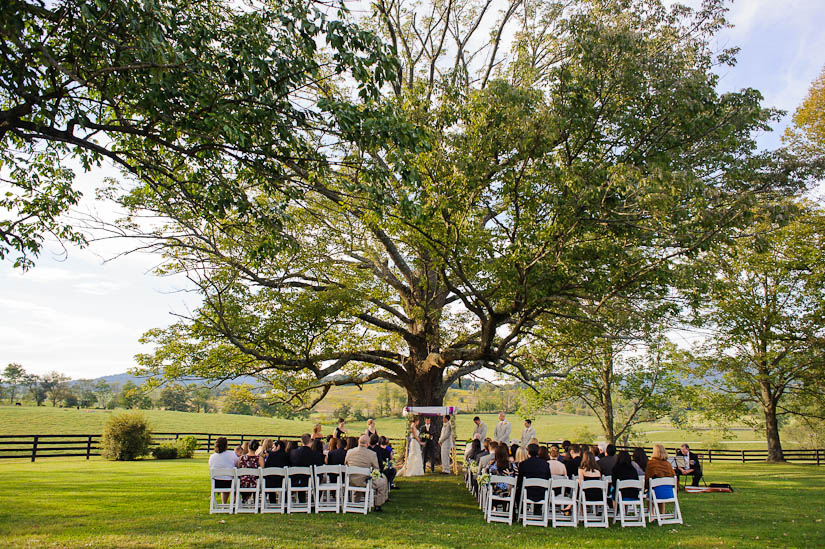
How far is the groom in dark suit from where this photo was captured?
17516 millimetres

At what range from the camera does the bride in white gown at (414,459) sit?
54.4 ft

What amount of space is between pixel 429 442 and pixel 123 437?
542 inches

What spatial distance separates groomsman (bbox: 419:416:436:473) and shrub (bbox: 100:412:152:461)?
1301cm

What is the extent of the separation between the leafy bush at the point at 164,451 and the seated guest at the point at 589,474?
2116cm

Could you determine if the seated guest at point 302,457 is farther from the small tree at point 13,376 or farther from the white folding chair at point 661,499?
Result: the small tree at point 13,376

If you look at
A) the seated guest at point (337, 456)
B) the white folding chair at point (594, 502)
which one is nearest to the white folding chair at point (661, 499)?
the white folding chair at point (594, 502)

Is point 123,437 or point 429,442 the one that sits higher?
point 429,442

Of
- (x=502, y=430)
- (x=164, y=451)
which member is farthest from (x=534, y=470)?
(x=164, y=451)

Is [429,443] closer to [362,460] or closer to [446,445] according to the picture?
[446,445]

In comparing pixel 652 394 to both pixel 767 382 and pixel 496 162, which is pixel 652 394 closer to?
pixel 767 382

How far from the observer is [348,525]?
803 centimetres

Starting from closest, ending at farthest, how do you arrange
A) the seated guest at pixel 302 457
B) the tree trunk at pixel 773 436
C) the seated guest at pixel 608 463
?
1. the seated guest at pixel 302 457
2. the seated guest at pixel 608 463
3. the tree trunk at pixel 773 436

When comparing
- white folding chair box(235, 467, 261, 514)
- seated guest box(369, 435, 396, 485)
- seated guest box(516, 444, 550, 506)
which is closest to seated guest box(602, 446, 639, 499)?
seated guest box(516, 444, 550, 506)

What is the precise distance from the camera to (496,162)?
11.1 m
